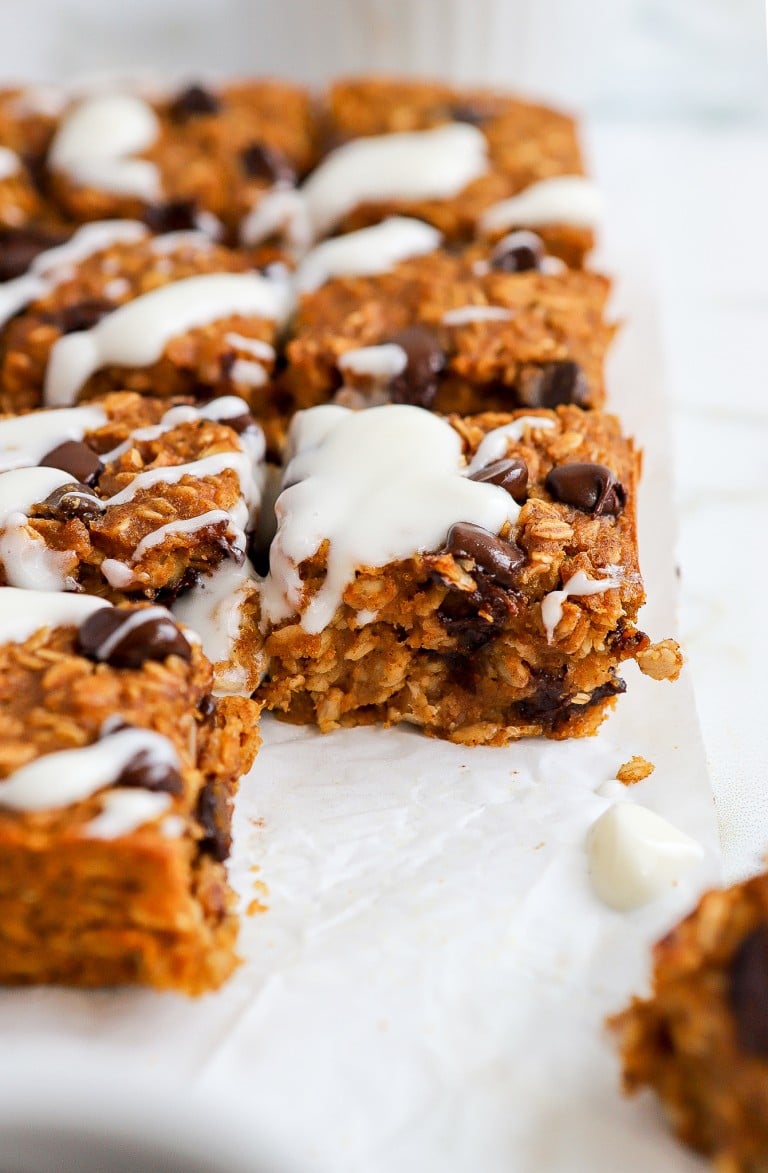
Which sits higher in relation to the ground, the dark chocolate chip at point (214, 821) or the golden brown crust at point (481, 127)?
the golden brown crust at point (481, 127)

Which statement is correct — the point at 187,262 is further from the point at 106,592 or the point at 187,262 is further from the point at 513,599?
the point at 513,599

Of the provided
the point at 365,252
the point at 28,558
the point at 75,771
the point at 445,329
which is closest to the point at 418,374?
the point at 445,329

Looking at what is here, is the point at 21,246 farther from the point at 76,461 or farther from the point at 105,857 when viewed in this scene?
the point at 105,857

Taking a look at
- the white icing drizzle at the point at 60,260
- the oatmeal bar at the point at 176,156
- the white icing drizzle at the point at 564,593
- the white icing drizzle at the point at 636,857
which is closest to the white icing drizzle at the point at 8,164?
the oatmeal bar at the point at 176,156

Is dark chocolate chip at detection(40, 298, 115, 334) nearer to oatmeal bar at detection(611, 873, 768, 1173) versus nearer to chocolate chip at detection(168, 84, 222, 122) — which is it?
chocolate chip at detection(168, 84, 222, 122)

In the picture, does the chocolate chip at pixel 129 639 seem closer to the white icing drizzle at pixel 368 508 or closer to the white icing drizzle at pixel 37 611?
the white icing drizzle at pixel 37 611

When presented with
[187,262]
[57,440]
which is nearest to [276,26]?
[187,262]
